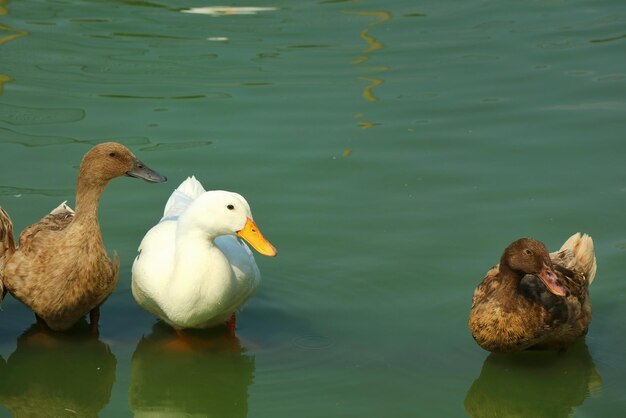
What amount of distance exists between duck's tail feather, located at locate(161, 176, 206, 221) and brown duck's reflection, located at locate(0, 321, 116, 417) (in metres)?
0.91

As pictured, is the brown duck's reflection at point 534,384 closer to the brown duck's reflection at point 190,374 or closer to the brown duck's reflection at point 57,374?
the brown duck's reflection at point 190,374

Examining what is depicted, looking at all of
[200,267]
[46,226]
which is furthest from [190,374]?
[46,226]

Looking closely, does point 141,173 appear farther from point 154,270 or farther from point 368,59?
point 368,59

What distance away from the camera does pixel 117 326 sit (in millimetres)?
6934

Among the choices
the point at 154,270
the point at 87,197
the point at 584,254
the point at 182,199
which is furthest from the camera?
the point at 182,199

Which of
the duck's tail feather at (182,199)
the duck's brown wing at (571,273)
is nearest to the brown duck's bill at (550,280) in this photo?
the duck's brown wing at (571,273)

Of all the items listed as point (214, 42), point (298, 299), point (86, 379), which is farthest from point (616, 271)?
point (214, 42)

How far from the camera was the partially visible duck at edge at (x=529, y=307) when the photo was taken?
6.30m

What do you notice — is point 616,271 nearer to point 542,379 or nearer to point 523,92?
point 542,379

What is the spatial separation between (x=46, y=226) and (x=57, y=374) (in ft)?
3.18

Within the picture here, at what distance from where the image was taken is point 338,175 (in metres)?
8.93

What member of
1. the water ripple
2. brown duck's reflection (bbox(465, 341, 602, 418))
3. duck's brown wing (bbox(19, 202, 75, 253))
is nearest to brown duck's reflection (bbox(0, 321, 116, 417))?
duck's brown wing (bbox(19, 202, 75, 253))

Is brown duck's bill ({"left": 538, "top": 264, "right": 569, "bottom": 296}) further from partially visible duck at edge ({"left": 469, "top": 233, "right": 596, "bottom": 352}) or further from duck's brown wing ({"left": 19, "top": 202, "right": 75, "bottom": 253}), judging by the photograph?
duck's brown wing ({"left": 19, "top": 202, "right": 75, "bottom": 253})

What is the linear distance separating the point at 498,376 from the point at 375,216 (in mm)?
2115
